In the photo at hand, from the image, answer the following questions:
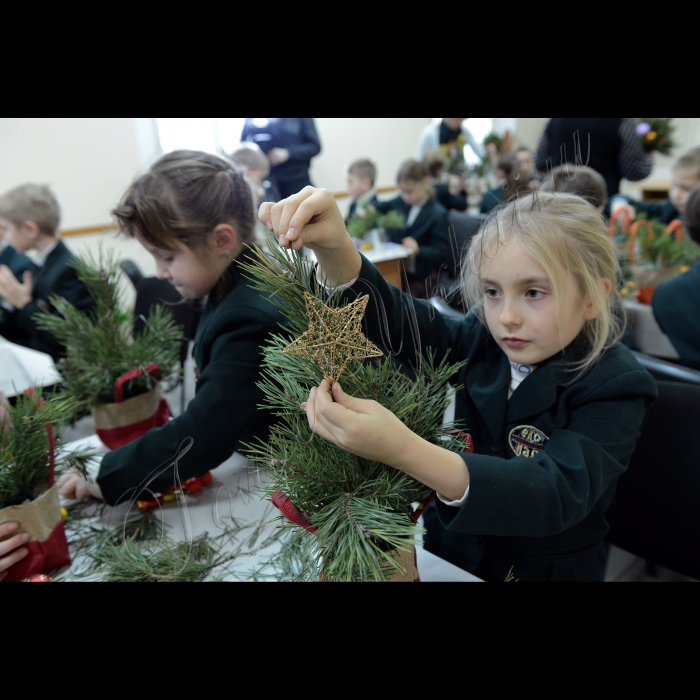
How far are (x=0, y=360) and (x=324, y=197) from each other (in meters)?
1.50

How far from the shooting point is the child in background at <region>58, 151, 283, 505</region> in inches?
37.1

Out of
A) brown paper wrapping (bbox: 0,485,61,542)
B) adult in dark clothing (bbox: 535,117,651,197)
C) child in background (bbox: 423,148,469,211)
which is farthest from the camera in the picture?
child in background (bbox: 423,148,469,211)

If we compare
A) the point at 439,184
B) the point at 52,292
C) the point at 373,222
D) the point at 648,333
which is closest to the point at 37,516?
the point at 52,292

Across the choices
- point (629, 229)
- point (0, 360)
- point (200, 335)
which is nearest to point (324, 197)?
point (200, 335)

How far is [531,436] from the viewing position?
0.83 m

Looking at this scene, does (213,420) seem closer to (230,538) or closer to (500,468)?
(230,538)

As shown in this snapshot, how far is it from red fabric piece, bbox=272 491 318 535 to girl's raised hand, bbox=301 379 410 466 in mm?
98

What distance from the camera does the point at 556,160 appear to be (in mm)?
670

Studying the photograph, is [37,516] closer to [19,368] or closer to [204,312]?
[204,312]

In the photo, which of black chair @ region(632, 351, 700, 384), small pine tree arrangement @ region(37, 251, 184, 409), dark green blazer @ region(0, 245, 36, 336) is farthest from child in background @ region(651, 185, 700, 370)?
dark green blazer @ region(0, 245, 36, 336)

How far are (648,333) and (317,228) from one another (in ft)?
5.57

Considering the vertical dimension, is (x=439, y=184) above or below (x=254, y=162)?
below

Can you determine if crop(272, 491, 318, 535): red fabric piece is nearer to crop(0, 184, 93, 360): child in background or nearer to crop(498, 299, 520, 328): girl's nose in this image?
crop(498, 299, 520, 328): girl's nose

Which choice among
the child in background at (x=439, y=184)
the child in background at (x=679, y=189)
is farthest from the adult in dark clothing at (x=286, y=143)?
the child in background at (x=439, y=184)
